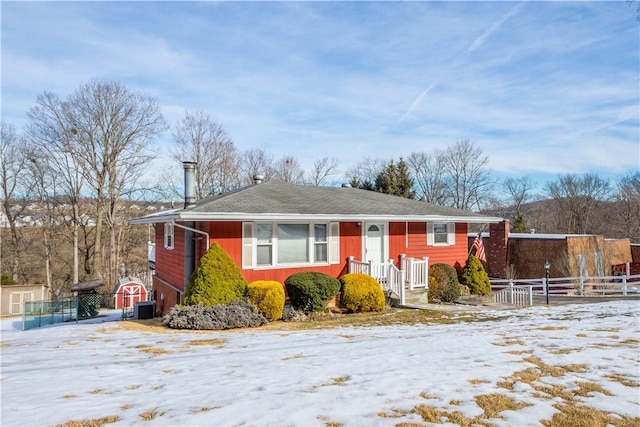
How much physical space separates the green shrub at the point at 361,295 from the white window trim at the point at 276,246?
1.21m

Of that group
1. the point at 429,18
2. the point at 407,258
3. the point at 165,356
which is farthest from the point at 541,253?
the point at 165,356

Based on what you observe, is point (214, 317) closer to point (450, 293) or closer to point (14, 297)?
point (450, 293)

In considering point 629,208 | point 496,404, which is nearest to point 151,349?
point 496,404

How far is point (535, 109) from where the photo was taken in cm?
2306

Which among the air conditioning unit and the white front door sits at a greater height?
the white front door

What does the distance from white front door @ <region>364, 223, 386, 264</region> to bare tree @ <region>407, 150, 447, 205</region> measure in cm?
3359

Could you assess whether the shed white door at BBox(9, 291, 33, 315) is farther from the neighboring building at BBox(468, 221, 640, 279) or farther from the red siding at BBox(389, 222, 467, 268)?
the neighboring building at BBox(468, 221, 640, 279)

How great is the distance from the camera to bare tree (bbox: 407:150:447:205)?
154 ft

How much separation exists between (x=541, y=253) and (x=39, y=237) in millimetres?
36962

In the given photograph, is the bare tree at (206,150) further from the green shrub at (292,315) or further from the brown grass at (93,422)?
the brown grass at (93,422)

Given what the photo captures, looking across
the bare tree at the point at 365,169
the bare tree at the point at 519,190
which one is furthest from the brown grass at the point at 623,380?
the bare tree at the point at 519,190

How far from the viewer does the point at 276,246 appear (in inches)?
481

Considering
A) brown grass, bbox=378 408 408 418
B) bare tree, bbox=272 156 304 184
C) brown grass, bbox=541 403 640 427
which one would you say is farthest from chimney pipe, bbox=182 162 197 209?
bare tree, bbox=272 156 304 184

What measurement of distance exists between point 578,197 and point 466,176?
51.0 ft
